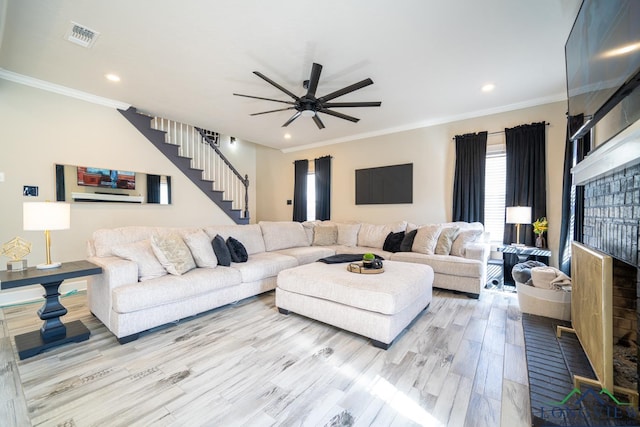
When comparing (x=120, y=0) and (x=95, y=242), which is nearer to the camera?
(x=120, y=0)

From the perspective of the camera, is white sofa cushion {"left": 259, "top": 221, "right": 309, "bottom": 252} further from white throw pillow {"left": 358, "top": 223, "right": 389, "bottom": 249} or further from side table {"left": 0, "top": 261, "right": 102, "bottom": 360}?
side table {"left": 0, "top": 261, "right": 102, "bottom": 360}

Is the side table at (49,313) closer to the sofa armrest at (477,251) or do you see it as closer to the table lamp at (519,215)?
the sofa armrest at (477,251)

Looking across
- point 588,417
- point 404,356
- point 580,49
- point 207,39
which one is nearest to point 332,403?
point 404,356

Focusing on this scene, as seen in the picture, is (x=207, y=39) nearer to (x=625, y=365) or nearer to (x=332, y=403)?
(x=332, y=403)

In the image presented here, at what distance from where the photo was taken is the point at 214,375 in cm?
185

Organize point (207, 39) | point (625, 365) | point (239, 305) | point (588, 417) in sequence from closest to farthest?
point (588, 417)
point (625, 365)
point (207, 39)
point (239, 305)

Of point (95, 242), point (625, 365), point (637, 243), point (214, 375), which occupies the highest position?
point (637, 243)

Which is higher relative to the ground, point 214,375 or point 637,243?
point 637,243

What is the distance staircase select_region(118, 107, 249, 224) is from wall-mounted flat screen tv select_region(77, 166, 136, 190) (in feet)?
2.43

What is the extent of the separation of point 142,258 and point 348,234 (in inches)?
131

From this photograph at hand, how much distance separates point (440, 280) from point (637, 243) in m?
2.58

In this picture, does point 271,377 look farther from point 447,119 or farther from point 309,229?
point 447,119

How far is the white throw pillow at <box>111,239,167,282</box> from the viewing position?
260cm

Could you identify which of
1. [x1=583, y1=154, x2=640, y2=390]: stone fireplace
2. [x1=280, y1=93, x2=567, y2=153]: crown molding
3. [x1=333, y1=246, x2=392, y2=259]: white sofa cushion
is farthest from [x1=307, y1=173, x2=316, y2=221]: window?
[x1=583, y1=154, x2=640, y2=390]: stone fireplace
